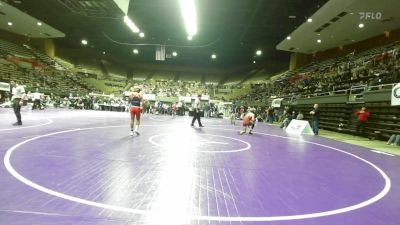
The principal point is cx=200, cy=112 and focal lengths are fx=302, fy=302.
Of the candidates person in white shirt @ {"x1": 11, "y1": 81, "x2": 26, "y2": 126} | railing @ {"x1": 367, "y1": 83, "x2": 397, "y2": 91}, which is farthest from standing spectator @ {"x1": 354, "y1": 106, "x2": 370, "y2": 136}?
person in white shirt @ {"x1": 11, "y1": 81, "x2": 26, "y2": 126}

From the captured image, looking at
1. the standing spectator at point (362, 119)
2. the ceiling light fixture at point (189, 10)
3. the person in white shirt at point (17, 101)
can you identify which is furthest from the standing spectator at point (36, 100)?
the standing spectator at point (362, 119)

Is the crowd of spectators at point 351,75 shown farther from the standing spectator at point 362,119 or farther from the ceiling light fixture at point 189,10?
the ceiling light fixture at point 189,10

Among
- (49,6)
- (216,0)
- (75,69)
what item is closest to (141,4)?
(216,0)

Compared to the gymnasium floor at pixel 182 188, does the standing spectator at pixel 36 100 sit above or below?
above

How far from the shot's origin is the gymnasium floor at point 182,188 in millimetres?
3373

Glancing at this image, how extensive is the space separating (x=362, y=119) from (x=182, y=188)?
14.4 m

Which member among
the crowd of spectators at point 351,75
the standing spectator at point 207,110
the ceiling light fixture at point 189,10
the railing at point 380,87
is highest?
the ceiling light fixture at point 189,10

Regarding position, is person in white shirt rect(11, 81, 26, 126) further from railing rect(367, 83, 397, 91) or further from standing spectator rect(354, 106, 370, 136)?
standing spectator rect(354, 106, 370, 136)

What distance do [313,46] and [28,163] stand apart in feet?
106

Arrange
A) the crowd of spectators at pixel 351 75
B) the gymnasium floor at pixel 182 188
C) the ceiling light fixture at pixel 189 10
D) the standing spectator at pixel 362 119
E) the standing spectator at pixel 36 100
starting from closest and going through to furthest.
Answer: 1. the gymnasium floor at pixel 182 188
2. the standing spectator at pixel 362 119
3. the crowd of spectators at pixel 351 75
4. the ceiling light fixture at pixel 189 10
5. the standing spectator at pixel 36 100

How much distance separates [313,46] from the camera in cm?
3269

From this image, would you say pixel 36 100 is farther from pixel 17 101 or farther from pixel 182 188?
pixel 182 188

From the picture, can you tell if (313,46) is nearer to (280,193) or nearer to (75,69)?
(280,193)

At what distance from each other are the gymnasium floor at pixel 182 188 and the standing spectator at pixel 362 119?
8.97 m
